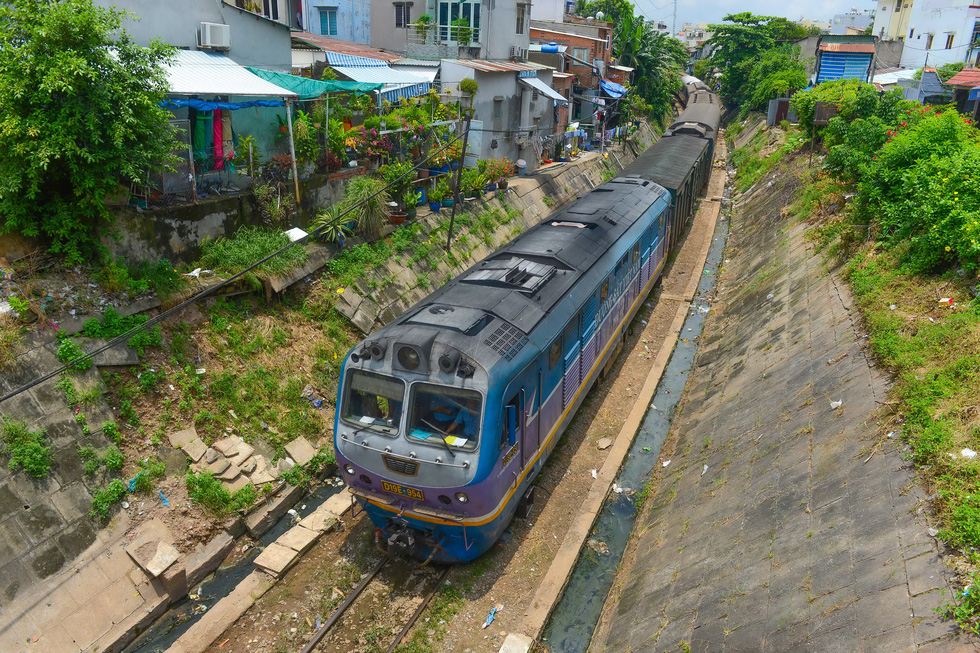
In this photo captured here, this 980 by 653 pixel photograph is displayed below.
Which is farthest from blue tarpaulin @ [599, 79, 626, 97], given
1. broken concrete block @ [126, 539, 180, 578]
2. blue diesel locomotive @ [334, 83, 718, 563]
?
broken concrete block @ [126, 539, 180, 578]

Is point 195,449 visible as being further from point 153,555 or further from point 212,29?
point 212,29

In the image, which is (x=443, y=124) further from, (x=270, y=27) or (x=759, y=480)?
(x=759, y=480)

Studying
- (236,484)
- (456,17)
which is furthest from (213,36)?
(456,17)

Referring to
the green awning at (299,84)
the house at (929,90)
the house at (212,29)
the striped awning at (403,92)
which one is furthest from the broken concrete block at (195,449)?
the house at (929,90)

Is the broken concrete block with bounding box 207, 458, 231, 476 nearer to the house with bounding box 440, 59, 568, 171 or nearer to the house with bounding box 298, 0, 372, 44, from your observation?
the house with bounding box 440, 59, 568, 171

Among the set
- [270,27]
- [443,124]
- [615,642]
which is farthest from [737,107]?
[615,642]

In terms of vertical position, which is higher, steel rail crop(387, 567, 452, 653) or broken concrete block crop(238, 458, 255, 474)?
broken concrete block crop(238, 458, 255, 474)
